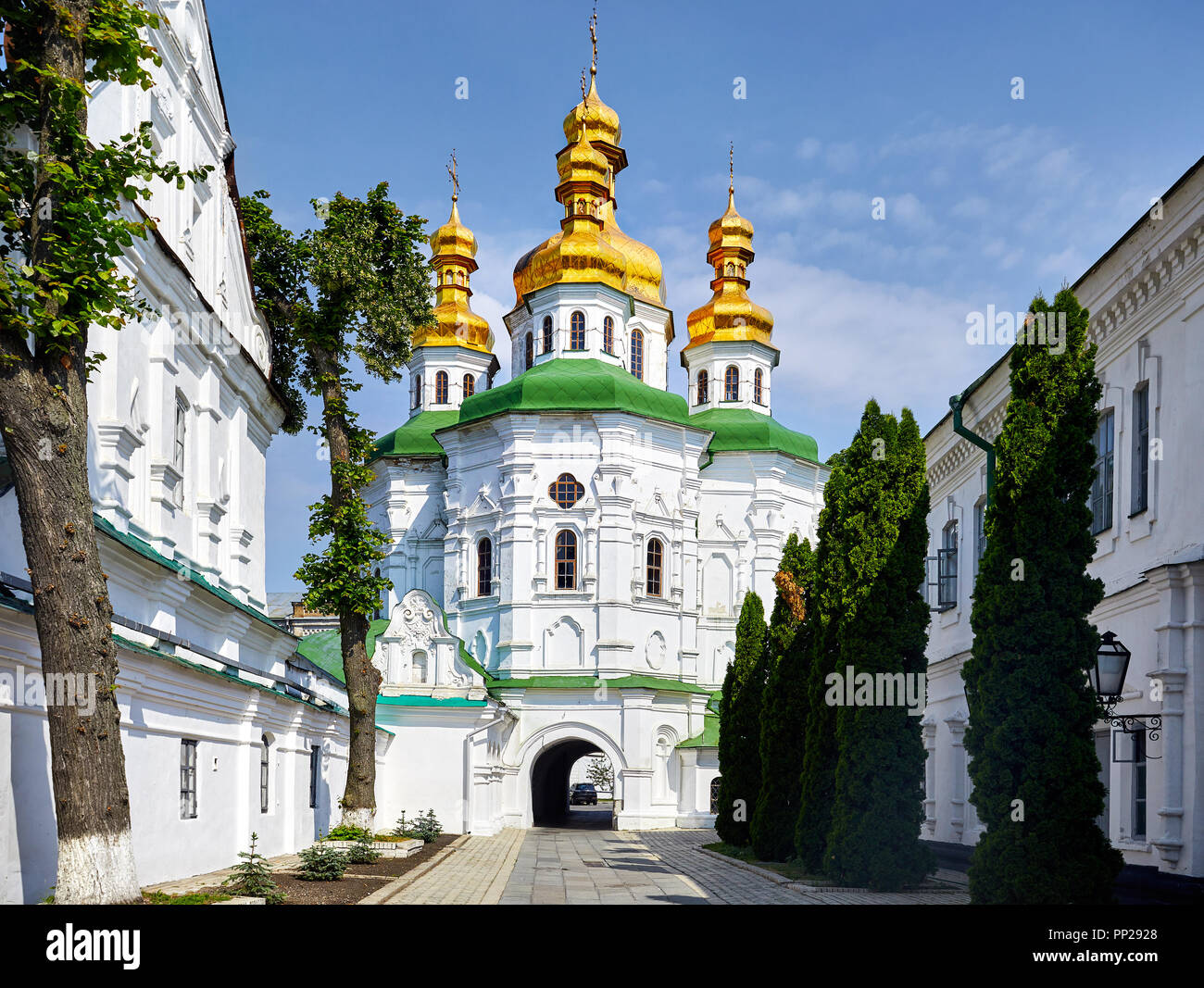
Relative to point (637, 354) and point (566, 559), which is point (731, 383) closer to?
point (637, 354)

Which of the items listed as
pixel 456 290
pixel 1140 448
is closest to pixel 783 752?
pixel 1140 448

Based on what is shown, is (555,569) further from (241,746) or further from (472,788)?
(241,746)

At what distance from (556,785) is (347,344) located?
90.8 ft

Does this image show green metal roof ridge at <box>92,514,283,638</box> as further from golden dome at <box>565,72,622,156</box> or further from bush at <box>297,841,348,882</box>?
golden dome at <box>565,72,622,156</box>

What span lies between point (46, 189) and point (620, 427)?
29.9 metres

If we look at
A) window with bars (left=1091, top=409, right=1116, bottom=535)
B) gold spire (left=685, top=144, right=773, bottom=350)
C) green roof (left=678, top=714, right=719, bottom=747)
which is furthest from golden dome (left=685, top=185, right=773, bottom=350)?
window with bars (left=1091, top=409, right=1116, bottom=535)

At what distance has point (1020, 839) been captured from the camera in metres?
11.3

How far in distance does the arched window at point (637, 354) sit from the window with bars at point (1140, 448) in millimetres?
32638

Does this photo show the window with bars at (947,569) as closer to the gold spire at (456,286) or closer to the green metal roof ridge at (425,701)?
the green metal roof ridge at (425,701)

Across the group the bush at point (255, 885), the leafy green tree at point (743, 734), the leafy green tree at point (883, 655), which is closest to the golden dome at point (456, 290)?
the leafy green tree at point (743, 734)

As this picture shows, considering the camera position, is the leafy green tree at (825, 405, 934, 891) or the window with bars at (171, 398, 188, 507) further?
the window with bars at (171, 398, 188, 507)

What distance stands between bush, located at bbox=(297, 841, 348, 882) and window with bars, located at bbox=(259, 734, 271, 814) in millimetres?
2712

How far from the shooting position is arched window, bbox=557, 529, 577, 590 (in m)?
39.3

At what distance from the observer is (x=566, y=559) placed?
3947 cm
